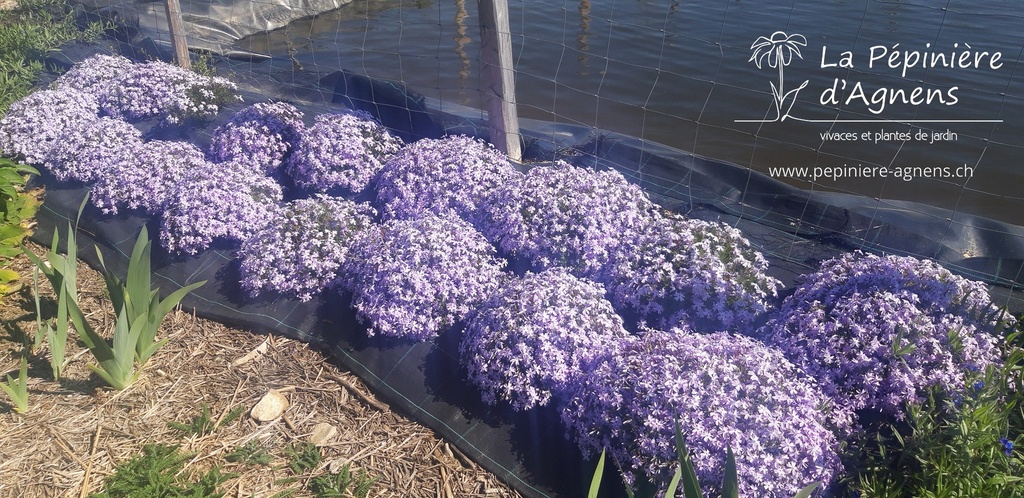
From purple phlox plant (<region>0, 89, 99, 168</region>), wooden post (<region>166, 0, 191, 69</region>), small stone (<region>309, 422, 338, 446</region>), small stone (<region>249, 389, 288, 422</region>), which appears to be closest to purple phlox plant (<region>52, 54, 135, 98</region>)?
purple phlox plant (<region>0, 89, 99, 168</region>)

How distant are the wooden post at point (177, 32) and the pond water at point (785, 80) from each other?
1.03m

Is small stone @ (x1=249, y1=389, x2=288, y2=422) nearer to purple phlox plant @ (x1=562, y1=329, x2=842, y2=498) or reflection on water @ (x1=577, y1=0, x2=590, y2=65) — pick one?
purple phlox plant @ (x1=562, y1=329, x2=842, y2=498)

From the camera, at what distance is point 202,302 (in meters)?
3.77

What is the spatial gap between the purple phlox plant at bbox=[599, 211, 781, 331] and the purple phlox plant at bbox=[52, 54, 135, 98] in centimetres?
456

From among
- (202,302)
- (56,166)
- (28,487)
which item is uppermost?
(56,166)

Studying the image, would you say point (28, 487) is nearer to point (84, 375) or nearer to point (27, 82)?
point (84, 375)

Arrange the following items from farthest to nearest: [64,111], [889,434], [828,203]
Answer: [64,111], [828,203], [889,434]

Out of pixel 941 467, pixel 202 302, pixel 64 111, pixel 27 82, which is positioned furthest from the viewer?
pixel 27 82

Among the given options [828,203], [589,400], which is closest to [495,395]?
[589,400]

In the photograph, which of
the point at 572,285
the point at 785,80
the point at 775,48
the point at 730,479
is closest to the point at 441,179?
the point at 572,285

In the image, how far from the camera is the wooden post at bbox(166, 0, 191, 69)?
19.7 feet

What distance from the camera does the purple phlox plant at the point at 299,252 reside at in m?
3.55

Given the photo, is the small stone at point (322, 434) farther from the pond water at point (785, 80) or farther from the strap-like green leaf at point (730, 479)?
the pond water at point (785, 80)

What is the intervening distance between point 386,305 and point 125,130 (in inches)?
118
